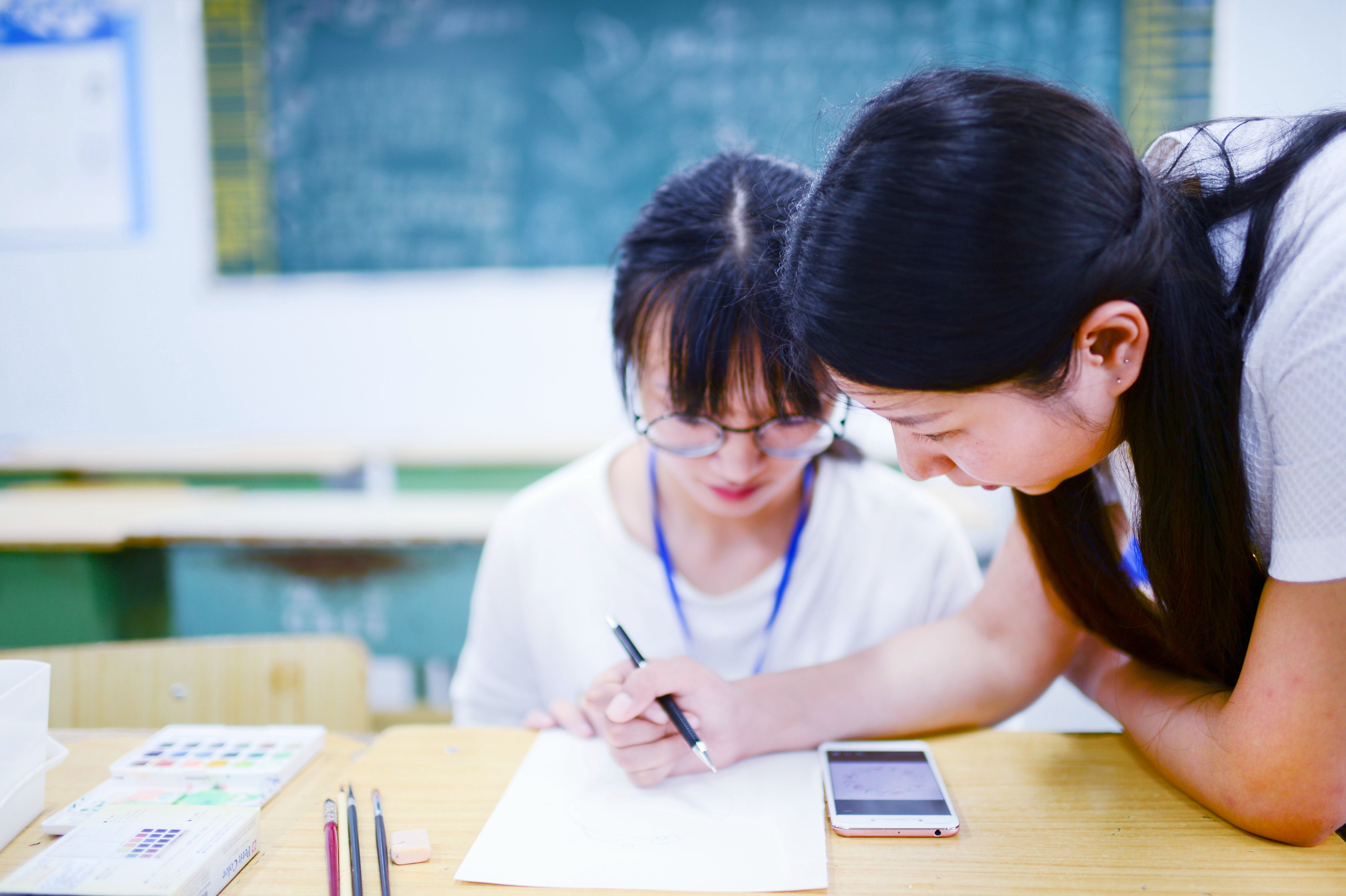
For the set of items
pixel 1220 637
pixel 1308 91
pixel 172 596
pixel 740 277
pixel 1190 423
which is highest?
pixel 1308 91

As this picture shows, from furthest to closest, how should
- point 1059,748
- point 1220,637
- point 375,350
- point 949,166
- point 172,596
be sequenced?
point 375,350 < point 172,596 < point 1059,748 < point 1220,637 < point 949,166

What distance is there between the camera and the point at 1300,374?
2.05ft

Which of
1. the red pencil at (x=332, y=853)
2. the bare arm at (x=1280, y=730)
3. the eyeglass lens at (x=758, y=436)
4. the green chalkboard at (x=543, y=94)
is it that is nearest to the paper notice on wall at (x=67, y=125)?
the green chalkboard at (x=543, y=94)

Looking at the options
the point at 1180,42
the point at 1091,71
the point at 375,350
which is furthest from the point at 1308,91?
the point at 375,350

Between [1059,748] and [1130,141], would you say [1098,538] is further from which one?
[1130,141]

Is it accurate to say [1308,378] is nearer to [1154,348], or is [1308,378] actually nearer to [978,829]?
[1154,348]

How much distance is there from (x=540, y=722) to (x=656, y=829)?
273 mm

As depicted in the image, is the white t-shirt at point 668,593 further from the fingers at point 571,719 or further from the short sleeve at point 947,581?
the fingers at point 571,719

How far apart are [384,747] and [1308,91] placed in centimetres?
347

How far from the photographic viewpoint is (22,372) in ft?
11.7

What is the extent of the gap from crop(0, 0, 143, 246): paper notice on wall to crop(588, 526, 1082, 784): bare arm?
11.4 feet

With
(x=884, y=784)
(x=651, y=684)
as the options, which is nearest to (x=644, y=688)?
(x=651, y=684)

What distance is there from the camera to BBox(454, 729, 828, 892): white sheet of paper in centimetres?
70

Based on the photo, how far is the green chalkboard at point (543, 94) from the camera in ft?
9.89
